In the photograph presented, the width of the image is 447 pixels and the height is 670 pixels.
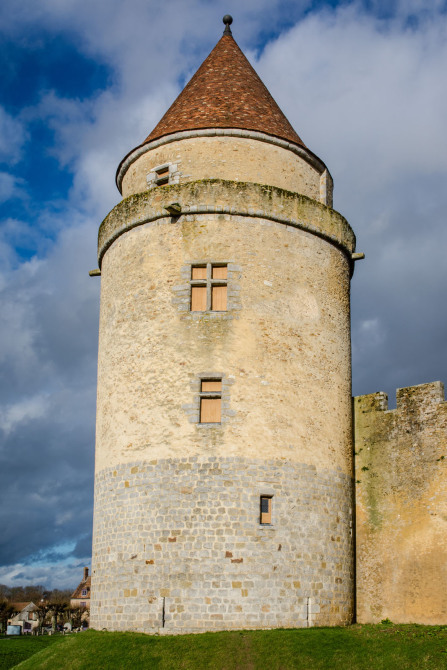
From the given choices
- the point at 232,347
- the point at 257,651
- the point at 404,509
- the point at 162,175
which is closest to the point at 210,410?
the point at 232,347

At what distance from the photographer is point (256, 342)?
17.9 m

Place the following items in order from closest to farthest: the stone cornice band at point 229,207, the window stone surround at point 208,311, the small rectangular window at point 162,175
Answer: the window stone surround at point 208,311
the stone cornice band at point 229,207
the small rectangular window at point 162,175

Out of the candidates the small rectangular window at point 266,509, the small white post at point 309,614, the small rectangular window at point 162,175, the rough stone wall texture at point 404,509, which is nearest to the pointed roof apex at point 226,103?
the small rectangular window at point 162,175

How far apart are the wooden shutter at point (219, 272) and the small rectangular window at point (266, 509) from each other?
5.39 metres

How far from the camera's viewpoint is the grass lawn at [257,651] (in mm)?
14555

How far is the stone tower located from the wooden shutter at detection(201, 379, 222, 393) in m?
0.05

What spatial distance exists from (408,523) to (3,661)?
40.9ft

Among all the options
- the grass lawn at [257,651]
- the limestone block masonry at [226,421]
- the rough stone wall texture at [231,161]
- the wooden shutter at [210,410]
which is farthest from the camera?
the rough stone wall texture at [231,161]

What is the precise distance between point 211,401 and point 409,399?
5.30 m

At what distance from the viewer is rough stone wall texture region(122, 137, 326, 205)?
20141 mm

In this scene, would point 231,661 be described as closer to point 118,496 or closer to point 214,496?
point 214,496

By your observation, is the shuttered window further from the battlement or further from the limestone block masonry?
the battlement

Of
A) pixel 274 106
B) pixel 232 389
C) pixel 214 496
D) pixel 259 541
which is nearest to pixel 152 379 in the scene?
pixel 232 389

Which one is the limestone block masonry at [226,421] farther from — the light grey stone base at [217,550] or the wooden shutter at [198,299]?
the wooden shutter at [198,299]
